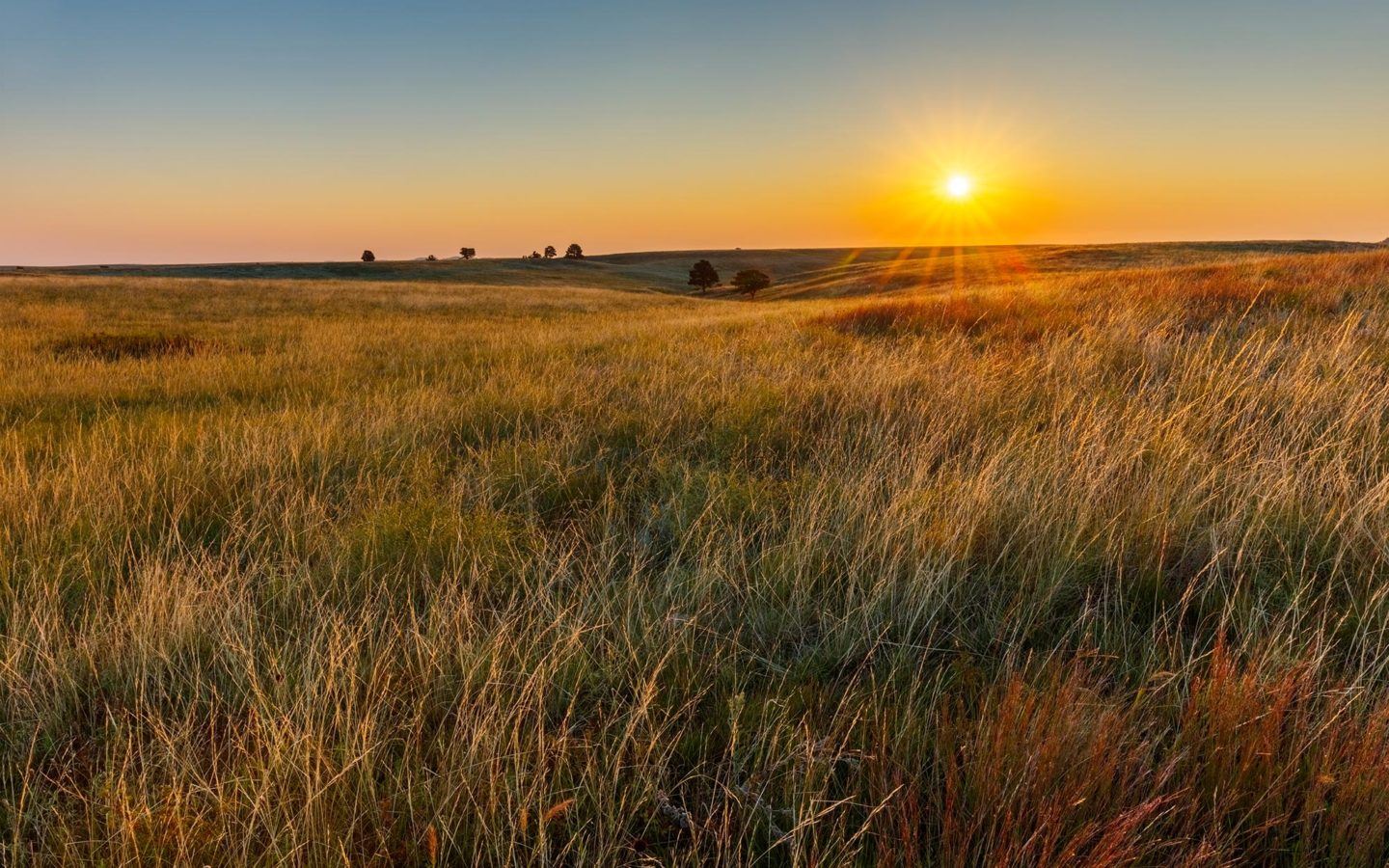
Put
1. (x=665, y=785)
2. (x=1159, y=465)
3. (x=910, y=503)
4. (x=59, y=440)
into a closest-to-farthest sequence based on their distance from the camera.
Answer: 1. (x=665, y=785)
2. (x=910, y=503)
3. (x=1159, y=465)
4. (x=59, y=440)

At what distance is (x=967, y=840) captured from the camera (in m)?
1.18

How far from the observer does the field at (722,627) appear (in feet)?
4.33

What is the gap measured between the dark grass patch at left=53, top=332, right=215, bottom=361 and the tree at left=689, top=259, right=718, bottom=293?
179 feet

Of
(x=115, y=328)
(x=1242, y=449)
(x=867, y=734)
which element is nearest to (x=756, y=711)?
(x=867, y=734)

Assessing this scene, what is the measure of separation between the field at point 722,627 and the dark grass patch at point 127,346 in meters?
4.77

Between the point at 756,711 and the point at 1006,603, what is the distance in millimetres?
1096

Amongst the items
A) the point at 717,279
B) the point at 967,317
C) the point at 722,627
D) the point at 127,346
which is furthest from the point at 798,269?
the point at 722,627

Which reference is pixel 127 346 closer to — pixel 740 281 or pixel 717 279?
pixel 740 281

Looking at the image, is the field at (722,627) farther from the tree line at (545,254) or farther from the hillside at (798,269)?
the tree line at (545,254)

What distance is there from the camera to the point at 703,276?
64.0 meters

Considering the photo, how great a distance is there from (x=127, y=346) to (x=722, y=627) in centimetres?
1221

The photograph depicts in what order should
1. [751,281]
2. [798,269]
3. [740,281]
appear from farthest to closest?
[798,269], [740,281], [751,281]

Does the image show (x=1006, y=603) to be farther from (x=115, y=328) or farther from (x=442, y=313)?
(x=442, y=313)

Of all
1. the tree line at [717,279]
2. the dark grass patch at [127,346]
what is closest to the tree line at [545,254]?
the tree line at [717,279]
